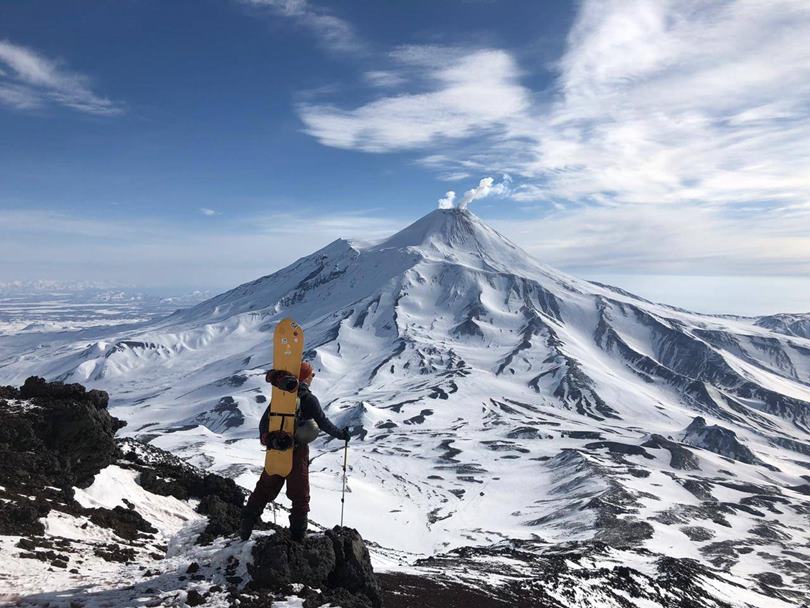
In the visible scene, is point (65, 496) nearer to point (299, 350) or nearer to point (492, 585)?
point (299, 350)

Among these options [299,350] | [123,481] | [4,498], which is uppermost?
[299,350]

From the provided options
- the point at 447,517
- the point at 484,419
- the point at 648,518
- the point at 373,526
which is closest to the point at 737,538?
the point at 648,518

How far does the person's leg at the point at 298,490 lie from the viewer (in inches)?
548

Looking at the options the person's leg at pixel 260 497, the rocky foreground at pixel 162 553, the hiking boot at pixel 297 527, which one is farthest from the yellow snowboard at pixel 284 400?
the rocky foreground at pixel 162 553

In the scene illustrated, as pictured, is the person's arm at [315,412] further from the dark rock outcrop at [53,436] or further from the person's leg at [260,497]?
the dark rock outcrop at [53,436]

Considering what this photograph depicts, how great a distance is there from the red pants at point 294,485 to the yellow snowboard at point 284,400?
309 millimetres

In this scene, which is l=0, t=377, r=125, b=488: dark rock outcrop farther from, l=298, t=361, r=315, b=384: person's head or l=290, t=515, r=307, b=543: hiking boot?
l=298, t=361, r=315, b=384: person's head

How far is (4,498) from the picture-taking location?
17594mm

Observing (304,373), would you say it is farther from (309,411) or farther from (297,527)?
(297,527)

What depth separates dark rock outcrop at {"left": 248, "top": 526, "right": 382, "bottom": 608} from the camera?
13.2 m

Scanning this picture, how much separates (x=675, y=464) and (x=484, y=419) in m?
66.1

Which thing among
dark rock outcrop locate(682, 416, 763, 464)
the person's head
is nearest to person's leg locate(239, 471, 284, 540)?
the person's head

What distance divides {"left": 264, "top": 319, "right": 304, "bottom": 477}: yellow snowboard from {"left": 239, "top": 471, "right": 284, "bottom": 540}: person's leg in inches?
10.2

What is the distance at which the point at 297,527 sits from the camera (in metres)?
14.3
